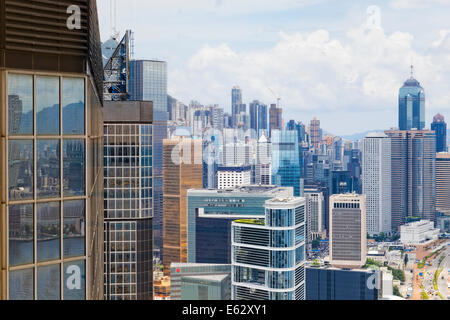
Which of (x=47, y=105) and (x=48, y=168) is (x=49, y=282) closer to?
(x=48, y=168)

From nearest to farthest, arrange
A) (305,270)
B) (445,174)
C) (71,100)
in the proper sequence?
(71,100) < (305,270) < (445,174)

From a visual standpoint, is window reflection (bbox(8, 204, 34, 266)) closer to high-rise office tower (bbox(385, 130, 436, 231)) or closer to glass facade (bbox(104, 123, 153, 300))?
glass facade (bbox(104, 123, 153, 300))

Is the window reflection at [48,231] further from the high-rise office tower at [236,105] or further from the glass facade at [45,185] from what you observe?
the high-rise office tower at [236,105]

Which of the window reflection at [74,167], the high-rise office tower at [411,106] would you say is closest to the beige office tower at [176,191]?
the high-rise office tower at [411,106]

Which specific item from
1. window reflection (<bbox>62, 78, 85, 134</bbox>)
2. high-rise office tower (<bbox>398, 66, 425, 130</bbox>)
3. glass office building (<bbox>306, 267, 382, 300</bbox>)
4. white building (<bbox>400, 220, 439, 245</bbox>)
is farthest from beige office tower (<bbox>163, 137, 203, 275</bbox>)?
window reflection (<bbox>62, 78, 85, 134</bbox>)

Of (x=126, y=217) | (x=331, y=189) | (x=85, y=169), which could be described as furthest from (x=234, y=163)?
(x=85, y=169)

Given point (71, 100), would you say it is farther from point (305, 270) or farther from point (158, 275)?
point (158, 275)
